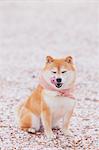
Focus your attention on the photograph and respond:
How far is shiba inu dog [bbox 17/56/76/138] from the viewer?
12.8 ft

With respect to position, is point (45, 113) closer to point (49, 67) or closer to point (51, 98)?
point (51, 98)

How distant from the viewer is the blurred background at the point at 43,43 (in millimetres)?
5973

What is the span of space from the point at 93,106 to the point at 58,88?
4.75 ft

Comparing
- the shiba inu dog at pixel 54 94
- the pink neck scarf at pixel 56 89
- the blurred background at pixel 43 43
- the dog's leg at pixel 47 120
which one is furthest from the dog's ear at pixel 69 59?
the blurred background at pixel 43 43

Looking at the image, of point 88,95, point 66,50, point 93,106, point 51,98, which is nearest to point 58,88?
point 51,98

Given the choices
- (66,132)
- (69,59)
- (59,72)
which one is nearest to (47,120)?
(66,132)

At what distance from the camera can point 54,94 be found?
156 inches

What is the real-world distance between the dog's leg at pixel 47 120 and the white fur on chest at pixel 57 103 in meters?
0.04

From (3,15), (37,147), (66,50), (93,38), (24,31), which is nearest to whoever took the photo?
(37,147)

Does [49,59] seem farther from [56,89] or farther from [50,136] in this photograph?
[50,136]

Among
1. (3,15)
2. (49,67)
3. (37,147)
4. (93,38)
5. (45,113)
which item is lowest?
(37,147)

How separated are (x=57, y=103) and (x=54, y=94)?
0.08m

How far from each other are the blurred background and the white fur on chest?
50cm

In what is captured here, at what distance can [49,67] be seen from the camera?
393 centimetres
